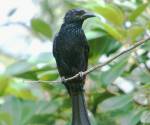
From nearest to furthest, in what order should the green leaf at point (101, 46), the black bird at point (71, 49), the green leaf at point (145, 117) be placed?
the black bird at point (71, 49)
the green leaf at point (145, 117)
the green leaf at point (101, 46)

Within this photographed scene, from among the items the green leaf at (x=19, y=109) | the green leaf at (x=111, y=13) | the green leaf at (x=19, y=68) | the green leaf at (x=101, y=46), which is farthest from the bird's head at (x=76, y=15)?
the green leaf at (x=19, y=109)

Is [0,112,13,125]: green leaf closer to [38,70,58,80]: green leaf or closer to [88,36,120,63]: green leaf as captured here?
[38,70,58,80]: green leaf

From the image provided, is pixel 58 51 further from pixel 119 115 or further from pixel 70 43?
pixel 119 115

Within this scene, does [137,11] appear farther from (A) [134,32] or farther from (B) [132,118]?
(B) [132,118]

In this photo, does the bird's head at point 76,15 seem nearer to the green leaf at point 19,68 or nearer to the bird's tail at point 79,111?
the bird's tail at point 79,111

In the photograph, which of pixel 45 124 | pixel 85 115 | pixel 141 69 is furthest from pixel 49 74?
pixel 85 115

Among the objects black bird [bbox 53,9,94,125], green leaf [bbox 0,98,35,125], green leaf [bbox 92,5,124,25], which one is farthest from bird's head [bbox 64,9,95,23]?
green leaf [bbox 0,98,35,125]

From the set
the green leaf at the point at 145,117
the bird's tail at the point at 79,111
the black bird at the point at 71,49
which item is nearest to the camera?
the bird's tail at the point at 79,111
